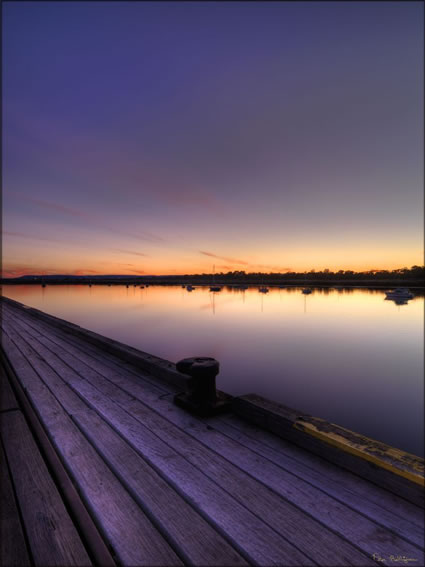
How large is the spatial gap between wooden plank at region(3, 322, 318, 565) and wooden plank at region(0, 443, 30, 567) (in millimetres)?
852

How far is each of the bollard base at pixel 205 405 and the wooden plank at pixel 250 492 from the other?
31 cm

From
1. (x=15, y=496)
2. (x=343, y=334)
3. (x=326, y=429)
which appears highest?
(x=326, y=429)

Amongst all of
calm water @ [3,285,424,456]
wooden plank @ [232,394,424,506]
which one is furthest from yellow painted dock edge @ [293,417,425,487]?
calm water @ [3,285,424,456]

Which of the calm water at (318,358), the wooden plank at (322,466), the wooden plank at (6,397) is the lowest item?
the calm water at (318,358)

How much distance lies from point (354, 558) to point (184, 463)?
1214 millimetres

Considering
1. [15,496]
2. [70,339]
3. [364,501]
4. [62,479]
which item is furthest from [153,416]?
[70,339]

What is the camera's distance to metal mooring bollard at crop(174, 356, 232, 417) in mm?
2961

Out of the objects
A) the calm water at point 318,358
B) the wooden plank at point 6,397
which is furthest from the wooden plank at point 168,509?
the calm water at point 318,358

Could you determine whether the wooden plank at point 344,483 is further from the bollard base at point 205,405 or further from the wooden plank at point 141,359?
the wooden plank at point 141,359

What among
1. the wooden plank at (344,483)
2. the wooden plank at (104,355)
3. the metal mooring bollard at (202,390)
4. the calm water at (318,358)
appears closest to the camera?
the wooden plank at (344,483)

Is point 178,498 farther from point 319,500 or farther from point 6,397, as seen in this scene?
point 6,397

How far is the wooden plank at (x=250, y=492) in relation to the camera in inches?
58.5

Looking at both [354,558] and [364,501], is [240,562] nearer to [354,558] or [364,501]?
[354,558]

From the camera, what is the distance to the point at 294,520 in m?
1.65
